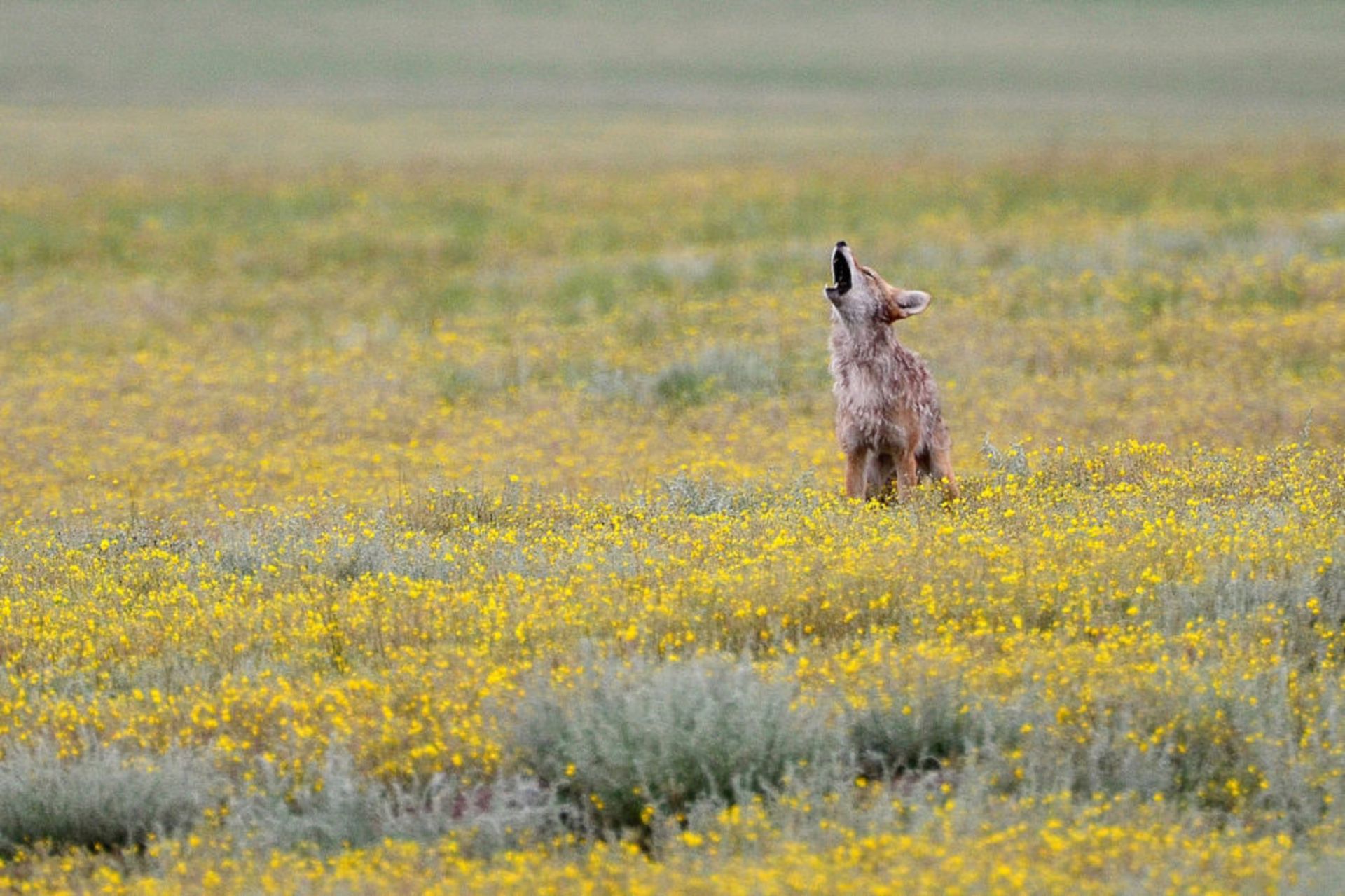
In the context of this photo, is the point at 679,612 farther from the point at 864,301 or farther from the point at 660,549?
the point at 864,301

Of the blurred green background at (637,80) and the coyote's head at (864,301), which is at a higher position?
the blurred green background at (637,80)

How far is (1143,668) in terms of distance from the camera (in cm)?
669

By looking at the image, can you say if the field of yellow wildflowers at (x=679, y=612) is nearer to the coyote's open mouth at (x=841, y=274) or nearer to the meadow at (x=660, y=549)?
the meadow at (x=660, y=549)

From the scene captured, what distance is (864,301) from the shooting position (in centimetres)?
1007

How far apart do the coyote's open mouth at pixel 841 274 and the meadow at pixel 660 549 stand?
1.33m

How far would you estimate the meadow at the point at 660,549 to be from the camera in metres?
6.04

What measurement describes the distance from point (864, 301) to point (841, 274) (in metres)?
0.22

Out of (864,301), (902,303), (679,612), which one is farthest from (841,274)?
(679,612)

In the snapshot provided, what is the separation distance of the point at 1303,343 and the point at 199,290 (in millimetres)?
14121

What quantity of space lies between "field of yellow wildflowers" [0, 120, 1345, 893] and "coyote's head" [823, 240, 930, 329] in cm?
113

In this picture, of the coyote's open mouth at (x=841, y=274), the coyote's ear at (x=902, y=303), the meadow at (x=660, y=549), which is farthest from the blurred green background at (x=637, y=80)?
the coyote's ear at (x=902, y=303)

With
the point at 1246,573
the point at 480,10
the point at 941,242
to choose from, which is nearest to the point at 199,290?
the point at 941,242

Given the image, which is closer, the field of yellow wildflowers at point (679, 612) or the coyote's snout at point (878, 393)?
the field of yellow wildflowers at point (679, 612)

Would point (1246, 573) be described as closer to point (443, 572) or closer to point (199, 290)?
point (443, 572)
